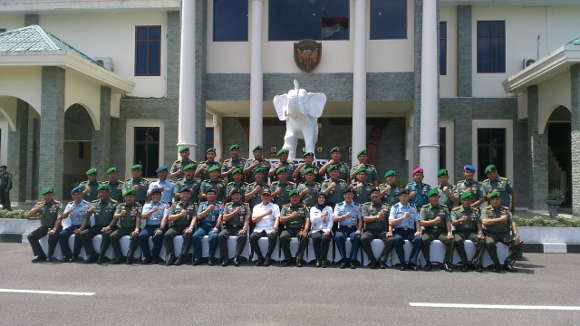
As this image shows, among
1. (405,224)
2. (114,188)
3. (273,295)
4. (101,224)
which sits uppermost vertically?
(114,188)

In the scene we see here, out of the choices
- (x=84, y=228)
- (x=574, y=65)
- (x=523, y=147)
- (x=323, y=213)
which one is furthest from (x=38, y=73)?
(x=523, y=147)

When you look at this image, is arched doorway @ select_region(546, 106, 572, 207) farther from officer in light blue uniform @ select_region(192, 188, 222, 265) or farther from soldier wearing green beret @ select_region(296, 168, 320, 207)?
officer in light blue uniform @ select_region(192, 188, 222, 265)

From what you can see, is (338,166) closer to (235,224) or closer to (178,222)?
(235,224)

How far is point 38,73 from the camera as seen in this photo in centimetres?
1313

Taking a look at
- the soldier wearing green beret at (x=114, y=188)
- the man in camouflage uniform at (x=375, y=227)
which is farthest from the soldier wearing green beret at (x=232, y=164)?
the man in camouflage uniform at (x=375, y=227)

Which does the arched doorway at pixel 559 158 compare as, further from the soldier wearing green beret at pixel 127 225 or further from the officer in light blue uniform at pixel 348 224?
the soldier wearing green beret at pixel 127 225

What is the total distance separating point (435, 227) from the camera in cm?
771

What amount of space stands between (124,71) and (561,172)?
17773 millimetres

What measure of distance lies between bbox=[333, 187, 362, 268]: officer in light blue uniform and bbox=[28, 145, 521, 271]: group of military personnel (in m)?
0.02

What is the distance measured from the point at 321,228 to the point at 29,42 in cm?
1070

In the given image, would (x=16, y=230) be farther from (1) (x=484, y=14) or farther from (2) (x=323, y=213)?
(1) (x=484, y=14)

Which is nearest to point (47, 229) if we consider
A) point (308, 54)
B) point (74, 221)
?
point (74, 221)

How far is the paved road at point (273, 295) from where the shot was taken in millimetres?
4898

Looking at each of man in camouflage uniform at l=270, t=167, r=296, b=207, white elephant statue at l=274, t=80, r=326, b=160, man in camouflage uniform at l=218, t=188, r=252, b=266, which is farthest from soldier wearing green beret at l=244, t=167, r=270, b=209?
white elephant statue at l=274, t=80, r=326, b=160
